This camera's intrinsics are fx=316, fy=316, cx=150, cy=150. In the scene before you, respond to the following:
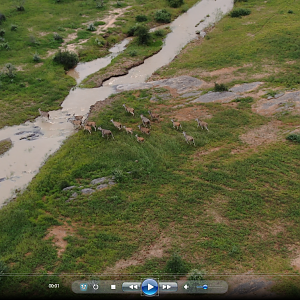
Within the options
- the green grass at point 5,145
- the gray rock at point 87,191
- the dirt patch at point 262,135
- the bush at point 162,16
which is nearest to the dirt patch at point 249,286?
the gray rock at point 87,191

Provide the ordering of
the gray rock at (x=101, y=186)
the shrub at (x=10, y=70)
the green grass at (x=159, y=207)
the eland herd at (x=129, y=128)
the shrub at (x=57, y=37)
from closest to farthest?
1. the green grass at (x=159, y=207)
2. the gray rock at (x=101, y=186)
3. the eland herd at (x=129, y=128)
4. the shrub at (x=10, y=70)
5. the shrub at (x=57, y=37)

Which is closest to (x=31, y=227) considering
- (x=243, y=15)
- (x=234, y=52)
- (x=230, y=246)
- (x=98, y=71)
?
(x=230, y=246)

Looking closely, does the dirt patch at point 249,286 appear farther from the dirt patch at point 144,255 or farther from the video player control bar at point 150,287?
the dirt patch at point 144,255

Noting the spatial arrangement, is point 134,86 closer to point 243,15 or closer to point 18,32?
point 18,32

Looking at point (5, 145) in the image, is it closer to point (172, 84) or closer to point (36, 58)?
point (36, 58)

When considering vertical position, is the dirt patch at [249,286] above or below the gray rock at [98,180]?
below

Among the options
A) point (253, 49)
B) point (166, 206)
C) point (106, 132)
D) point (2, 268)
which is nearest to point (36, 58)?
point (106, 132)
